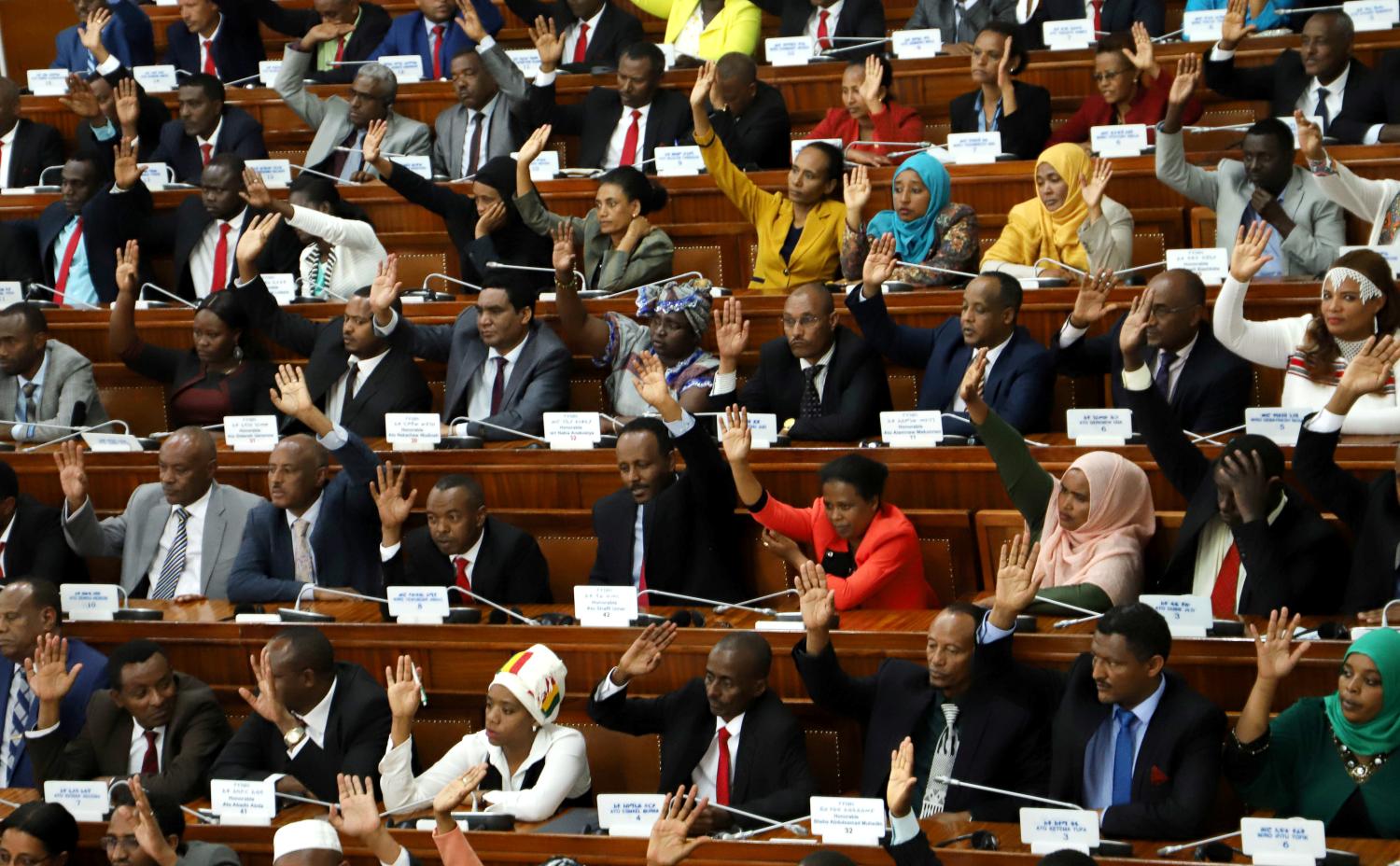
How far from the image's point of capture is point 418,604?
12.6 ft

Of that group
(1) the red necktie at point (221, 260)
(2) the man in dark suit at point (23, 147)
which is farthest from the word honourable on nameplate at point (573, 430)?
(2) the man in dark suit at point (23, 147)

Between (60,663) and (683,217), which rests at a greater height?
(683,217)

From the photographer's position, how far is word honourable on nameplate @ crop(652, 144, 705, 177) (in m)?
5.22

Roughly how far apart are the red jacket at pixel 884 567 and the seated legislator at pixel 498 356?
909 millimetres

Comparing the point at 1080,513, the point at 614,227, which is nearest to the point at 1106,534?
the point at 1080,513

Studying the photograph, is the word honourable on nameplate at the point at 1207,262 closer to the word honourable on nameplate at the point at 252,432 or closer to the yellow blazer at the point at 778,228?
Answer: the yellow blazer at the point at 778,228

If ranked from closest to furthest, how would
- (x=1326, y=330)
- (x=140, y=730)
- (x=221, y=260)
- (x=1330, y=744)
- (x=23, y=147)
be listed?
(x=1330, y=744) → (x=140, y=730) → (x=1326, y=330) → (x=221, y=260) → (x=23, y=147)

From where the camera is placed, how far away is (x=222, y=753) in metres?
3.68

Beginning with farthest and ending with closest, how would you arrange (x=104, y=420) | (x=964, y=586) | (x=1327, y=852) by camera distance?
(x=104, y=420) < (x=964, y=586) < (x=1327, y=852)

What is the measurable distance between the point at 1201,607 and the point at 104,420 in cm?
284

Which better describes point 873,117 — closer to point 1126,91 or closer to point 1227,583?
point 1126,91

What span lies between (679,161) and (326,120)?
3.93 ft

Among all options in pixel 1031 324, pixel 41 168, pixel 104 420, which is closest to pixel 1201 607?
pixel 1031 324

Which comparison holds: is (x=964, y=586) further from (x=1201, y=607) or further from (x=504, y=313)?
(x=504, y=313)
